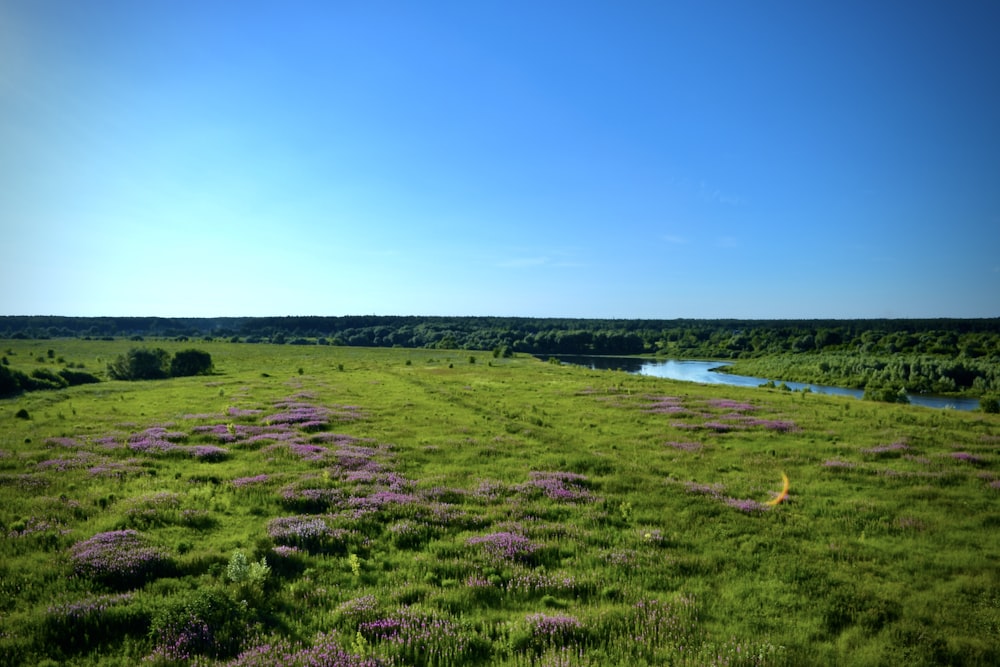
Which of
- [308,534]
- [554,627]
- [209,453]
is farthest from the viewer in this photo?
[209,453]

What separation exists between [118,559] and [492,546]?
8.49 meters

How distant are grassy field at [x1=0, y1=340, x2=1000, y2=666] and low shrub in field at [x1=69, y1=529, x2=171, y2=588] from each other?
6 cm

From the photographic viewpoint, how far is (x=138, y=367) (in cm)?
6844

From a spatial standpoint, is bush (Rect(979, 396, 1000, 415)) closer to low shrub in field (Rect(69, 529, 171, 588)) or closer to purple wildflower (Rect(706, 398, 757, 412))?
purple wildflower (Rect(706, 398, 757, 412))

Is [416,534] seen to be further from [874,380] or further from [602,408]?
[874,380]

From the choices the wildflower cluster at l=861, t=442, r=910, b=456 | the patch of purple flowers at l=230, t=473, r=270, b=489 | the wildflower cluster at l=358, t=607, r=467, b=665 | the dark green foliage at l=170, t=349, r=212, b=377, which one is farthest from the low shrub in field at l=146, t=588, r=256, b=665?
the dark green foliage at l=170, t=349, r=212, b=377

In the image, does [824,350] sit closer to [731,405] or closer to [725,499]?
[731,405]

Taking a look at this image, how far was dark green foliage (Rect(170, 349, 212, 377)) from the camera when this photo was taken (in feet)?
240

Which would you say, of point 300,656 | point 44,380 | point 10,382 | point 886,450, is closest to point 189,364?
point 44,380

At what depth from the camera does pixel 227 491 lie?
684 inches

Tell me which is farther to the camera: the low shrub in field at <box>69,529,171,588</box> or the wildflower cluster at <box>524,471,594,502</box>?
the wildflower cluster at <box>524,471,594,502</box>

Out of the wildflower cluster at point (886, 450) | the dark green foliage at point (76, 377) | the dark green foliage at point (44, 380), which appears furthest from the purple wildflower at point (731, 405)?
the dark green foliage at point (76, 377)

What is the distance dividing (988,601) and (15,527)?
23316mm

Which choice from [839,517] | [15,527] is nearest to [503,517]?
[839,517]
